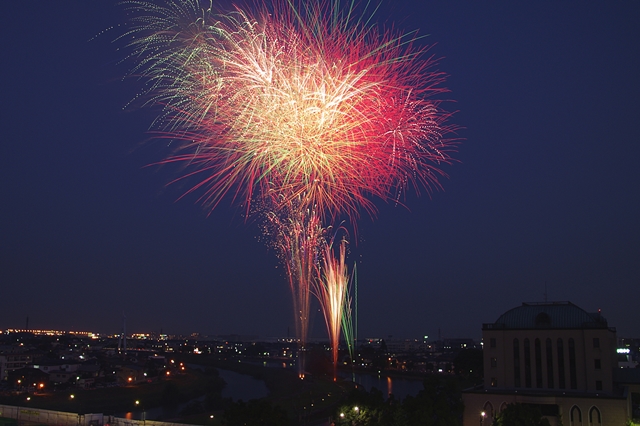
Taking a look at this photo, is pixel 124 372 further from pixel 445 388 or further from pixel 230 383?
pixel 445 388

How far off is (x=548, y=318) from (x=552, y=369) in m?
2.31

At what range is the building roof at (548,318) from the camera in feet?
82.4

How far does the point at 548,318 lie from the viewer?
25.8m

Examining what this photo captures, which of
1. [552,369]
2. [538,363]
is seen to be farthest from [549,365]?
[538,363]

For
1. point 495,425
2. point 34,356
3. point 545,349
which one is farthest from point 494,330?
point 34,356

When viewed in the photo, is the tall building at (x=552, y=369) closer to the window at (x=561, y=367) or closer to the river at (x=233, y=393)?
the window at (x=561, y=367)

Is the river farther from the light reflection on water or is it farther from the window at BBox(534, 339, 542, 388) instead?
the window at BBox(534, 339, 542, 388)

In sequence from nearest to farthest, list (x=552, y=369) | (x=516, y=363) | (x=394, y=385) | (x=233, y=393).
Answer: (x=552, y=369)
(x=516, y=363)
(x=233, y=393)
(x=394, y=385)

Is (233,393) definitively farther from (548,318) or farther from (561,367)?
(561,367)

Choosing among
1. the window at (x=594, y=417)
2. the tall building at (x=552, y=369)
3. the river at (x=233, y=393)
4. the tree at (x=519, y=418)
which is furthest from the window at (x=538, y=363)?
the river at (x=233, y=393)

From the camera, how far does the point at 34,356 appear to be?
211 feet

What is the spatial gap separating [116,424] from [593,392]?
18.7m

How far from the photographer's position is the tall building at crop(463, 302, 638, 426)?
22.3 metres

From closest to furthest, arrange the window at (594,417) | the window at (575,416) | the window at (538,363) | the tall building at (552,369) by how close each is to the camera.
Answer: the window at (594,417) < the window at (575,416) < the tall building at (552,369) < the window at (538,363)
